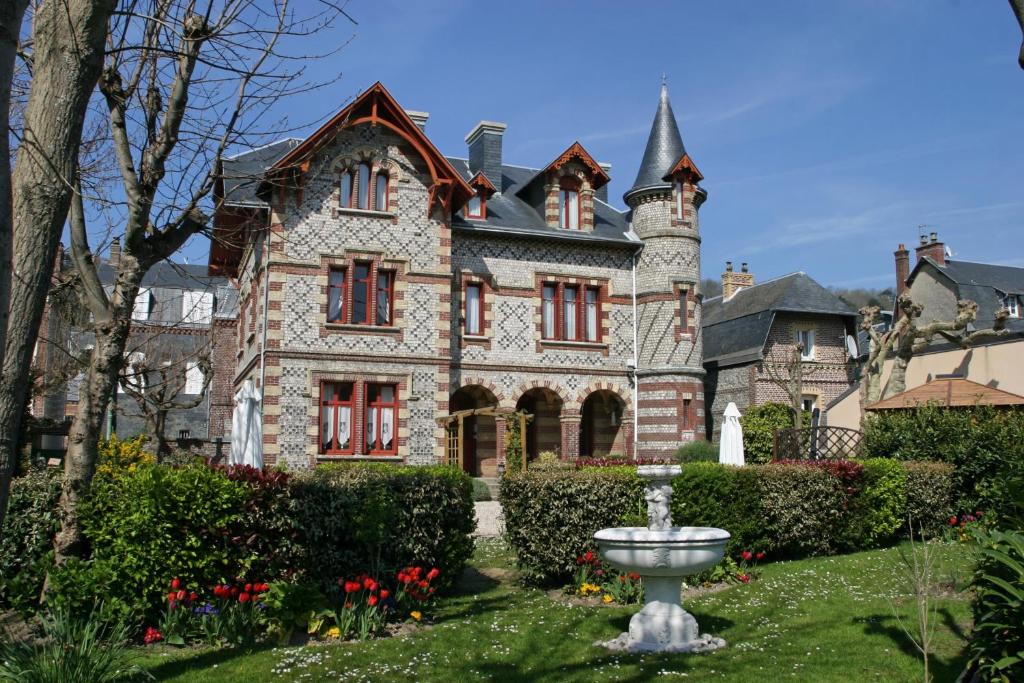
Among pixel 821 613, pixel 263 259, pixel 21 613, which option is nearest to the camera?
pixel 21 613

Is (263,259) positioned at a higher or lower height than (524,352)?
higher

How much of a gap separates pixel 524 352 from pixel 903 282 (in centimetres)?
1805

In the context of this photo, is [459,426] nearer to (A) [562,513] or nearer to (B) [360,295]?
(B) [360,295]

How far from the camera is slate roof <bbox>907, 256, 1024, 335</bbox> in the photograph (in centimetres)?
3166

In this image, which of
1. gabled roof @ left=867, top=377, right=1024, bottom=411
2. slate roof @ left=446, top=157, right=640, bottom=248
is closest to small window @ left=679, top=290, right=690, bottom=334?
slate roof @ left=446, top=157, right=640, bottom=248

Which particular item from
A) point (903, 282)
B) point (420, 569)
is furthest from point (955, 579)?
point (903, 282)

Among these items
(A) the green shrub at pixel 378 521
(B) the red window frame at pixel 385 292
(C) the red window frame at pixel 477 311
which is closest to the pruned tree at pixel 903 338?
(C) the red window frame at pixel 477 311

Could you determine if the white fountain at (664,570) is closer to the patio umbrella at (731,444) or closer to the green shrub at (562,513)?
Answer: the green shrub at (562,513)

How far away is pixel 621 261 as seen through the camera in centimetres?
2719

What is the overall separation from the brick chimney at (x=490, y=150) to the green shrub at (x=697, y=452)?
31.9 feet

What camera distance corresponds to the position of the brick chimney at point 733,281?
3803 centimetres

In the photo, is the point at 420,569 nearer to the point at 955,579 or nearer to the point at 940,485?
the point at 955,579

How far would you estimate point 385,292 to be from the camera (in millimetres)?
23516

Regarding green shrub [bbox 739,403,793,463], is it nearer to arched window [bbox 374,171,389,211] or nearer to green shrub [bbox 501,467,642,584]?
arched window [bbox 374,171,389,211]
